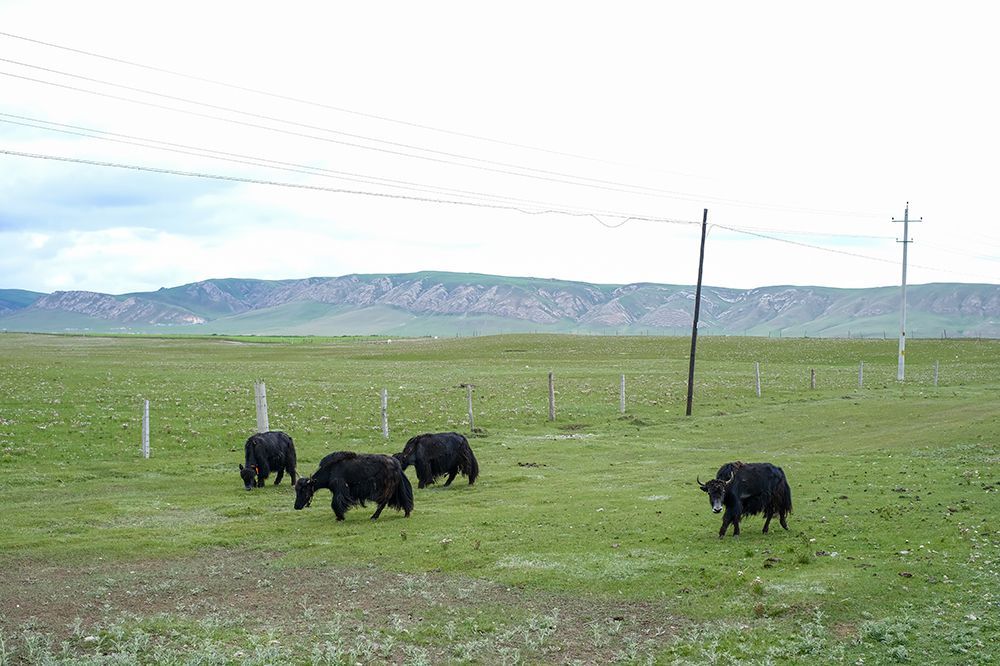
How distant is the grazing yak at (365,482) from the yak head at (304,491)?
447mm

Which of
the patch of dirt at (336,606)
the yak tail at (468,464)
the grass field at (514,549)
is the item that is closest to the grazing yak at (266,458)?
the grass field at (514,549)

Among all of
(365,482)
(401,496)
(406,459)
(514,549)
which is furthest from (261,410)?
(514,549)

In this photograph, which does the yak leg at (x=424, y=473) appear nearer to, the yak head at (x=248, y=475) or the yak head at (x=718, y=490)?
the yak head at (x=248, y=475)

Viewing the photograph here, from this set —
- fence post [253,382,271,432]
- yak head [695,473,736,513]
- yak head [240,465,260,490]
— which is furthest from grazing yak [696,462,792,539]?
fence post [253,382,271,432]

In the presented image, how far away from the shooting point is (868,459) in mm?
24688

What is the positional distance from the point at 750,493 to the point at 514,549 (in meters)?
4.44

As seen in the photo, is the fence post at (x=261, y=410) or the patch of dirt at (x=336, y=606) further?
the fence post at (x=261, y=410)

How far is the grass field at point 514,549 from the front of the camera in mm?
10516

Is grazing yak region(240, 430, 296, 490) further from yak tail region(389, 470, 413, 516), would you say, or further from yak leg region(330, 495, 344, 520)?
yak tail region(389, 470, 413, 516)

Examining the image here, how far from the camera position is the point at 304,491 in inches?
753

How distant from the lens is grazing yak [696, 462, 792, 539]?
15492 mm

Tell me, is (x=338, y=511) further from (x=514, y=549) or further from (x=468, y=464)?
(x=468, y=464)

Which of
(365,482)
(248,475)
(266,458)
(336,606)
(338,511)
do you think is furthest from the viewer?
(266,458)

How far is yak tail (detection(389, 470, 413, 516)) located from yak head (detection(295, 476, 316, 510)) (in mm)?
1892
